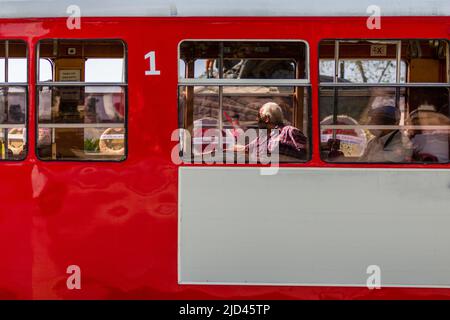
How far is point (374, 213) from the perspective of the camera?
5.14 meters

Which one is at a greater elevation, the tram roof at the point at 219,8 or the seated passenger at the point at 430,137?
the tram roof at the point at 219,8

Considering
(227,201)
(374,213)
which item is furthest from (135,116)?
(374,213)

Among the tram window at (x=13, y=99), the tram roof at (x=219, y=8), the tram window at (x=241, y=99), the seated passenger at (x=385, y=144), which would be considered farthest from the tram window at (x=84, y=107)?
the seated passenger at (x=385, y=144)

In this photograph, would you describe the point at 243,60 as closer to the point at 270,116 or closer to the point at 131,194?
the point at 270,116

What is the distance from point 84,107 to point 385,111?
2.39 metres

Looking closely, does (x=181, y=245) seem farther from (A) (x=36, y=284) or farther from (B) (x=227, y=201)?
(A) (x=36, y=284)

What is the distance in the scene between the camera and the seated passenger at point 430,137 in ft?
17.0

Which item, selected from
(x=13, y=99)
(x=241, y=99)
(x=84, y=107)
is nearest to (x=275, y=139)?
(x=241, y=99)

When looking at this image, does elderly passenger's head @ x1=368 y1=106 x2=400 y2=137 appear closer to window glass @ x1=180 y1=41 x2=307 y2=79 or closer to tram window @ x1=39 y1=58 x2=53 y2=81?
window glass @ x1=180 y1=41 x2=307 y2=79

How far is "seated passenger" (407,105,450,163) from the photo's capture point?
5172mm

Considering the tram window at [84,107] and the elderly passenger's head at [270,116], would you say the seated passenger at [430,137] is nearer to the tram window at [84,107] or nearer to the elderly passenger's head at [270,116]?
the elderly passenger's head at [270,116]

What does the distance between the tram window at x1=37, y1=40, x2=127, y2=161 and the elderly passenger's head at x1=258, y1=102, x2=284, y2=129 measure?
3.58 ft

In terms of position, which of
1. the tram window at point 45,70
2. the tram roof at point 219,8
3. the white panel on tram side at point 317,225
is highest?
the tram roof at point 219,8
